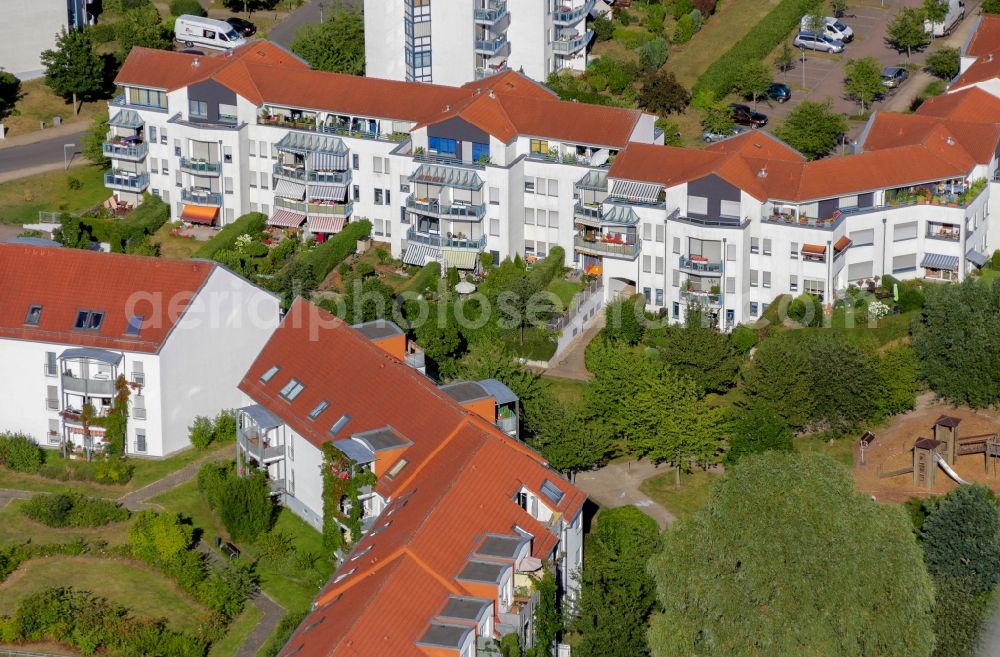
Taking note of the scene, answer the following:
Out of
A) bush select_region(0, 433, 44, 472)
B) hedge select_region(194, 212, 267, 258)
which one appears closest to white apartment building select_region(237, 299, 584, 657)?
bush select_region(0, 433, 44, 472)

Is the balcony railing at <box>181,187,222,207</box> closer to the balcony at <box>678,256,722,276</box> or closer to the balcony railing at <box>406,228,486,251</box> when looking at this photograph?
the balcony railing at <box>406,228,486,251</box>

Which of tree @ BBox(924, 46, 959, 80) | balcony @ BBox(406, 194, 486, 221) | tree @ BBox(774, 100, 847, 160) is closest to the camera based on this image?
balcony @ BBox(406, 194, 486, 221)

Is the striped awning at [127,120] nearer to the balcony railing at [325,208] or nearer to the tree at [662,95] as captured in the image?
the balcony railing at [325,208]

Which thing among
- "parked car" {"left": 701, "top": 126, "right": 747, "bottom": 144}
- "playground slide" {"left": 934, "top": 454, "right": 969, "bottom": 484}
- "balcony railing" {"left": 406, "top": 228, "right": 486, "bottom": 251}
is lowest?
"playground slide" {"left": 934, "top": 454, "right": 969, "bottom": 484}

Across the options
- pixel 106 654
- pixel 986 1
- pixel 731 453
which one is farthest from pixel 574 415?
pixel 986 1

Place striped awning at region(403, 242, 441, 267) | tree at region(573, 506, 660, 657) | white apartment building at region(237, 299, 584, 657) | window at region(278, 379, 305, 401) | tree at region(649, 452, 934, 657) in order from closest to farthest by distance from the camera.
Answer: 1. tree at region(649, 452, 934, 657)
2. white apartment building at region(237, 299, 584, 657)
3. tree at region(573, 506, 660, 657)
4. window at region(278, 379, 305, 401)
5. striped awning at region(403, 242, 441, 267)

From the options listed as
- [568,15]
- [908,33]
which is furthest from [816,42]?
[568,15]

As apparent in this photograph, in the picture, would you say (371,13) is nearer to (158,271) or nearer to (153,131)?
(153,131)
